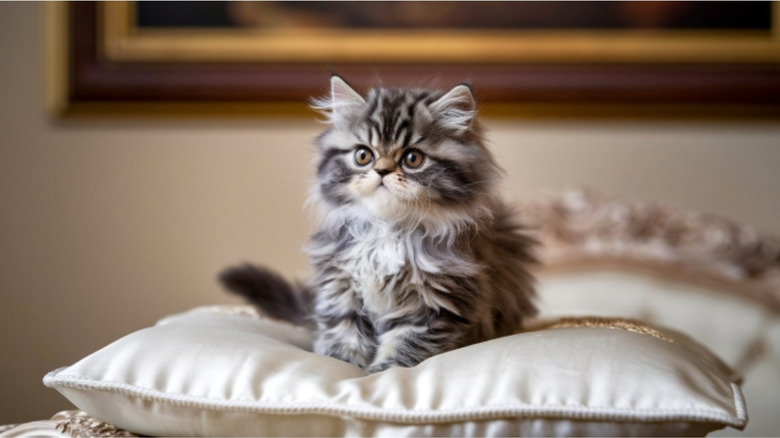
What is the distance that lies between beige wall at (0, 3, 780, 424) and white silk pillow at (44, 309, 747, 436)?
4.56ft

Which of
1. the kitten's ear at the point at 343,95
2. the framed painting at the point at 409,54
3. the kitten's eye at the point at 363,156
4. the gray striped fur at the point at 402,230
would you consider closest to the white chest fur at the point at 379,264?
the gray striped fur at the point at 402,230

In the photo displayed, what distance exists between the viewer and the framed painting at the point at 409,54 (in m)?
2.27

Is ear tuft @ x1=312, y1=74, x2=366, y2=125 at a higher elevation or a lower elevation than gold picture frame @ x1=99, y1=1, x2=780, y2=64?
lower

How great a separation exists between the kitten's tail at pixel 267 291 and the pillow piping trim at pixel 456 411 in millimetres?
543

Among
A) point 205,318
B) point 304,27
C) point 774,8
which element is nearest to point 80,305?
point 304,27

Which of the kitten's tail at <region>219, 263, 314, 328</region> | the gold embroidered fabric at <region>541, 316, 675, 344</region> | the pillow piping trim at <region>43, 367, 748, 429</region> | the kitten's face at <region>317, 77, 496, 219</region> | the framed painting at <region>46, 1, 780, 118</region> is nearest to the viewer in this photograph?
the pillow piping trim at <region>43, 367, 748, 429</region>

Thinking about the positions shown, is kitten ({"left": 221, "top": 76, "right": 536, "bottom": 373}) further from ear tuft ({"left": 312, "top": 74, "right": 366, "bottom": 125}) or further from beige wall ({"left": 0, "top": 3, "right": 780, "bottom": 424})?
beige wall ({"left": 0, "top": 3, "right": 780, "bottom": 424})

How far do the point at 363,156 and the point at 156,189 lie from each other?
143cm

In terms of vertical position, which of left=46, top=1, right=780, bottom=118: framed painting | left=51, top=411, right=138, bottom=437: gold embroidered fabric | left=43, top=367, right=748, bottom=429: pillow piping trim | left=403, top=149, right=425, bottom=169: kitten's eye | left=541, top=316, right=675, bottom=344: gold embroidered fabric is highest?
left=46, top=1, right=780, bottom=118: framed painting

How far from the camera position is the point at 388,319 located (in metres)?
1.10

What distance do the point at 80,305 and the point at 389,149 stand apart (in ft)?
5.36

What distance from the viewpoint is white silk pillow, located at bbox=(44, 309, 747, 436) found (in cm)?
83

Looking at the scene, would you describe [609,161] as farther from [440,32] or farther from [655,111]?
[440,32]

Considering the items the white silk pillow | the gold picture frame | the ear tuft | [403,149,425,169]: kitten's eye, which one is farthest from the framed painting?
the white silk pillow
